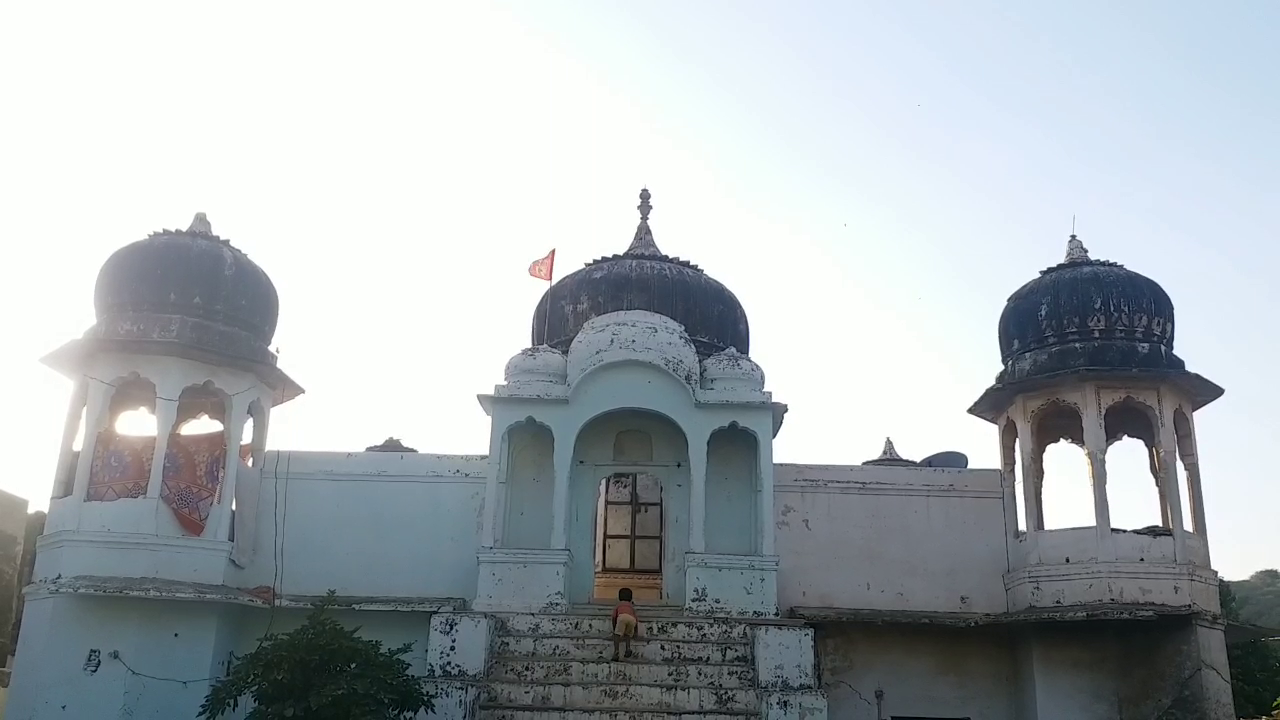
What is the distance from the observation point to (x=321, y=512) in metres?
15.1

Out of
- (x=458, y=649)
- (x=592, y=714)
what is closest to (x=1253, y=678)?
(x=592, y=714)

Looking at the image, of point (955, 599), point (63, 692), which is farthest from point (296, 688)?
point (955, 599)

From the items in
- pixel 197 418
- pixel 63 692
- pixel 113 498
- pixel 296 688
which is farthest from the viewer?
pixel 197 418

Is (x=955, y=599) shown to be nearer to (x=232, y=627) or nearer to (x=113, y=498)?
(x=232, y=627)

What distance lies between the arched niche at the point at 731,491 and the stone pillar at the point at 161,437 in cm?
674

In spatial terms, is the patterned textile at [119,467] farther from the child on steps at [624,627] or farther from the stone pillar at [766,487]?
the stone pillar at [766,487]

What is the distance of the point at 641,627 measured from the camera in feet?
38.2

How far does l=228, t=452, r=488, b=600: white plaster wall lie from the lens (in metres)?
14.8

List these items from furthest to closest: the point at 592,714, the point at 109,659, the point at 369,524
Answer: the point at 369,524 → the point at 109,659 → the point at 592,714

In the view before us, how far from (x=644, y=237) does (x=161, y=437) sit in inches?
311

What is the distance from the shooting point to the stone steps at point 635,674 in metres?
11.0

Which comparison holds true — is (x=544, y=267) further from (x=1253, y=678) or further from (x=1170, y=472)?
(x=1253, y=678)

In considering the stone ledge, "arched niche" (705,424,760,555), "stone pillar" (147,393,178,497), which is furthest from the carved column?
"stone pillar" (147,393,178,497)

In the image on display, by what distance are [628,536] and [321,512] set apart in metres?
4.35
